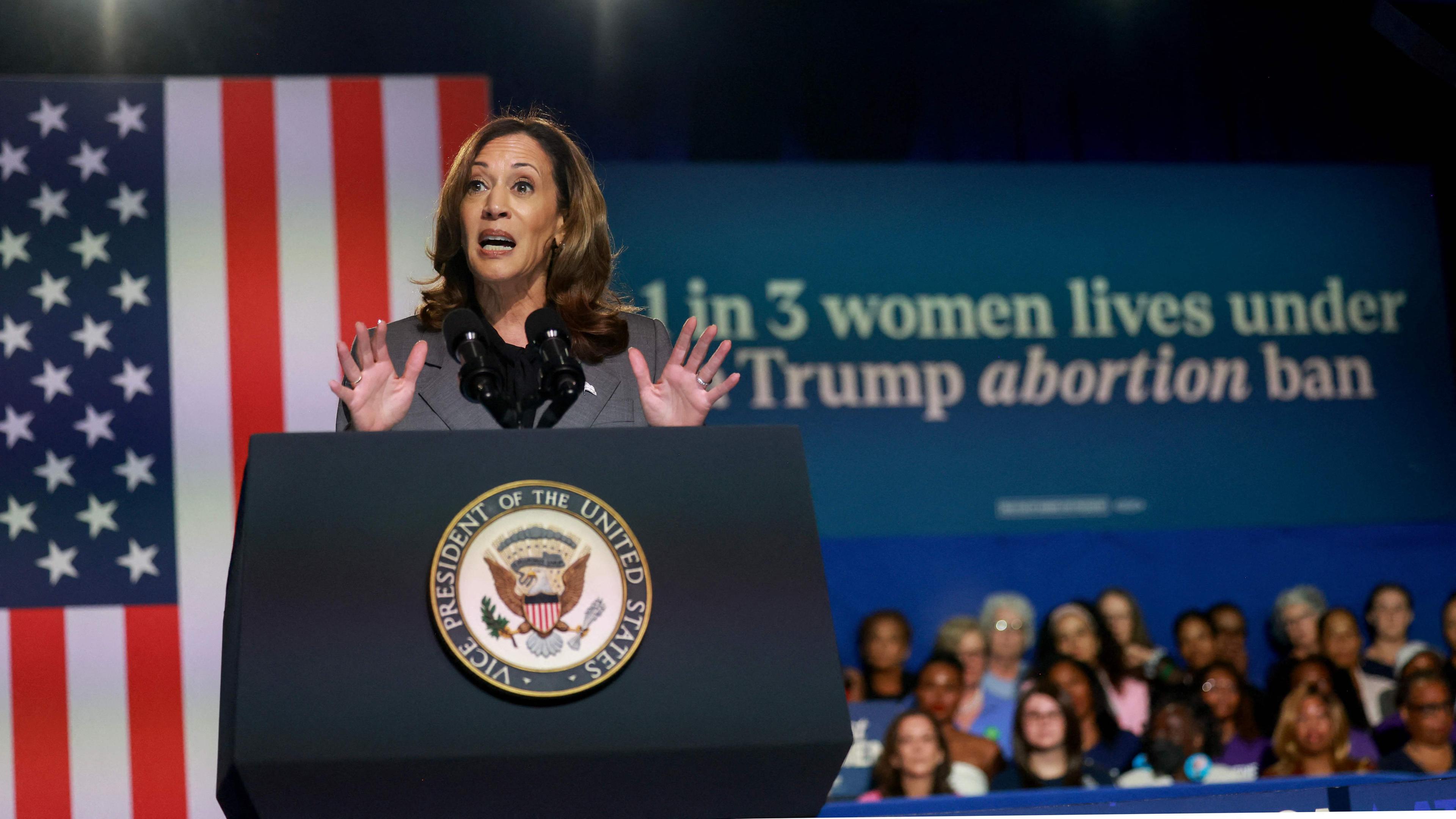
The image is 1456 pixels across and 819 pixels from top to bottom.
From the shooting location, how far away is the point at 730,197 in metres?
4.27

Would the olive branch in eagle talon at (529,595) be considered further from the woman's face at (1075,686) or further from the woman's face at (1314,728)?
the woman's face at (1314,728)

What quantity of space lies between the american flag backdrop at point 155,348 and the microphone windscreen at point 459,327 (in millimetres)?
2485

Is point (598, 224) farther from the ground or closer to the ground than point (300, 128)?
closer to the ground

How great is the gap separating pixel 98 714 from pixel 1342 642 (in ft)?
12.1

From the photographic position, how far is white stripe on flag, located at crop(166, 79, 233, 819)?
3488mm

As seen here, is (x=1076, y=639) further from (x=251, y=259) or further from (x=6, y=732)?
(x=6, y=732)

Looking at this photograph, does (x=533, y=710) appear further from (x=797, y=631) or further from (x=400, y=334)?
(x=400, y=334)

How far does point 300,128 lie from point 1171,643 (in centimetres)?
303

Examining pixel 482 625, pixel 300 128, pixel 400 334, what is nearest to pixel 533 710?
pixel 482 625

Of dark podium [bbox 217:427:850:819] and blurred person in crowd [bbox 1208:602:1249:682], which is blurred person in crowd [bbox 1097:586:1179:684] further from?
dark podium [bbox 217:427:850:819]

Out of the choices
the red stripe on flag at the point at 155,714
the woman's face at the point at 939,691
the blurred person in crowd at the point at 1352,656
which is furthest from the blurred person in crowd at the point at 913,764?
the red stripe on flag at the point at 155,714

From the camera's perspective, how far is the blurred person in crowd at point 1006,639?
13.6 feet

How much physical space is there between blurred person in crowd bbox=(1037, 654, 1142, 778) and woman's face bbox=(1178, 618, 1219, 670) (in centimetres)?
32

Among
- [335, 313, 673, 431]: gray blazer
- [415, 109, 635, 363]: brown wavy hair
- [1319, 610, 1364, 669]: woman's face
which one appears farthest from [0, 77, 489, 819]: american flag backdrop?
[1319, 610, 1364, 669]: woman's face
